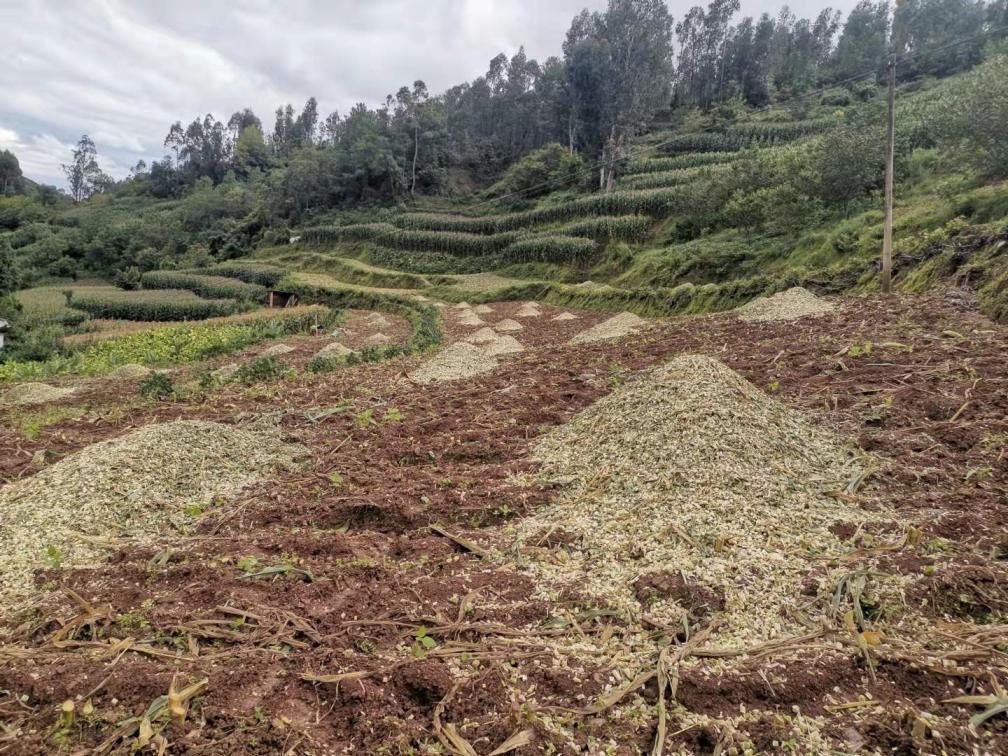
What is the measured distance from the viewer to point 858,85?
54625 millimetres

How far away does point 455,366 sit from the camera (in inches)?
516

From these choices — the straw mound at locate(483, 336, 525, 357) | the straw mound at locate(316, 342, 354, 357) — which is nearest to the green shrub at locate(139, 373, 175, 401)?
the straw mound at locate(316, 342, 354, 357)

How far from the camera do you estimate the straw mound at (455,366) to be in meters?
12.2

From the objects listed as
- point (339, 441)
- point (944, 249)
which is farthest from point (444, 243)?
point (339, 441)

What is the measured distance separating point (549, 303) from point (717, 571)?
28.5 meters

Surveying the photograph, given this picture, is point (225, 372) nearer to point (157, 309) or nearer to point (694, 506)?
point (694, 506)

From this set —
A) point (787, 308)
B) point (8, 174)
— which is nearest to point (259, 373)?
point (787, 308)

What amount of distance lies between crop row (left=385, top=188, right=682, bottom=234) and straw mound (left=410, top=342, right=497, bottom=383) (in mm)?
23931

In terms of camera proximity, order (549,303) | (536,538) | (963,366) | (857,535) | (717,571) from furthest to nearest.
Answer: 1. (549,303)
2. (963,366)
3. (536,538)
4. (857,535)
5. (717,571)

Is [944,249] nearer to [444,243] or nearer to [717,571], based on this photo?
[717,571]

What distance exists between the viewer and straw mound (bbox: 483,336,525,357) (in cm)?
1614

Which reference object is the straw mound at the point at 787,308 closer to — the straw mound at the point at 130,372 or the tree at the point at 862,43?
the straw mound at the point at 130,372

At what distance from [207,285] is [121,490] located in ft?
144

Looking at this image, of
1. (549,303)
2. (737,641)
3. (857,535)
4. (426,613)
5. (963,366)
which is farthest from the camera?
(549,303)
